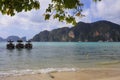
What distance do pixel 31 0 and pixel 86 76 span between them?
14.3 meters

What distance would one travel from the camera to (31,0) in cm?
464

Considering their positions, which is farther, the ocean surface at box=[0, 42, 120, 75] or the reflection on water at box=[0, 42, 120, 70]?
the reflection on water at box=[0, 42, 120, 70]

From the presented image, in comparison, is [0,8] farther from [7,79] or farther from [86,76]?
[86,76]

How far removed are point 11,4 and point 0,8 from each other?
0.24 m

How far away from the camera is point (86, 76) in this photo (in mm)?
18484

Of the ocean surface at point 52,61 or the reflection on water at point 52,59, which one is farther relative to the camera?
the reflection on water at point 52,59

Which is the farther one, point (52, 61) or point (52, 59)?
point (52, 59)

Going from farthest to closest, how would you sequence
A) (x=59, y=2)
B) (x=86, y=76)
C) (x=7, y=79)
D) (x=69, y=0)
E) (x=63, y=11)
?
(x=86, y=76) < (x=7, y=79) < (x=63, y=11) < (x=59, y=2) < (x=69, y=0)

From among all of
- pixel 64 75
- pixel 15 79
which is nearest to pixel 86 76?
pixel 64 75

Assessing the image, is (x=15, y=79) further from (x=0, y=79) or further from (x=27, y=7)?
(x=27, y=7)

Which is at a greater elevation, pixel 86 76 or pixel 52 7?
pixel 52 7

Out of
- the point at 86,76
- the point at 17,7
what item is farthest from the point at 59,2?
the point at 86,76

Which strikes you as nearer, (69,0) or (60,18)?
(69,0)

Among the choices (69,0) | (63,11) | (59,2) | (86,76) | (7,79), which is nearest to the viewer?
(69,0)
